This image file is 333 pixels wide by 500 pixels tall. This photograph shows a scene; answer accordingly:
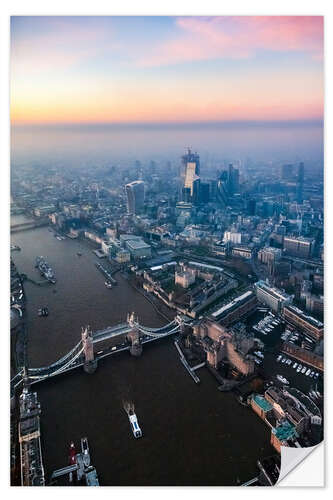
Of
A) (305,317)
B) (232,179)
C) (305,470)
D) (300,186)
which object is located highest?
(232,179)

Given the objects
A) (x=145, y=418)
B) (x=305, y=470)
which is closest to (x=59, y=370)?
(x=145, y=418)

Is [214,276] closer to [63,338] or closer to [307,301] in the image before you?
[307,301]

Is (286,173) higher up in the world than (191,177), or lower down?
higher up

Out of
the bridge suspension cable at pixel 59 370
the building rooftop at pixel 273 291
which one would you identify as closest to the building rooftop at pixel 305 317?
the building rooftop at pixel 273 291

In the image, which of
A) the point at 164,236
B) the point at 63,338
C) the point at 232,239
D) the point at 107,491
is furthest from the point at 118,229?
the point at 107,491

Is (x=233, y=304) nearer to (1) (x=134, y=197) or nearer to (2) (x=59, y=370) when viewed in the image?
(2) (x=59, y=370)

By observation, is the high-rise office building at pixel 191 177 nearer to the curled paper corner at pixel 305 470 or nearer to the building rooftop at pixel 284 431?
the building rooftop at pixel 284 431

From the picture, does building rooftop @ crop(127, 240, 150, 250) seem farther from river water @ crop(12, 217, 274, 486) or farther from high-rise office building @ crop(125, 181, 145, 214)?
river water @ crop(12, 217, 274, 486)
